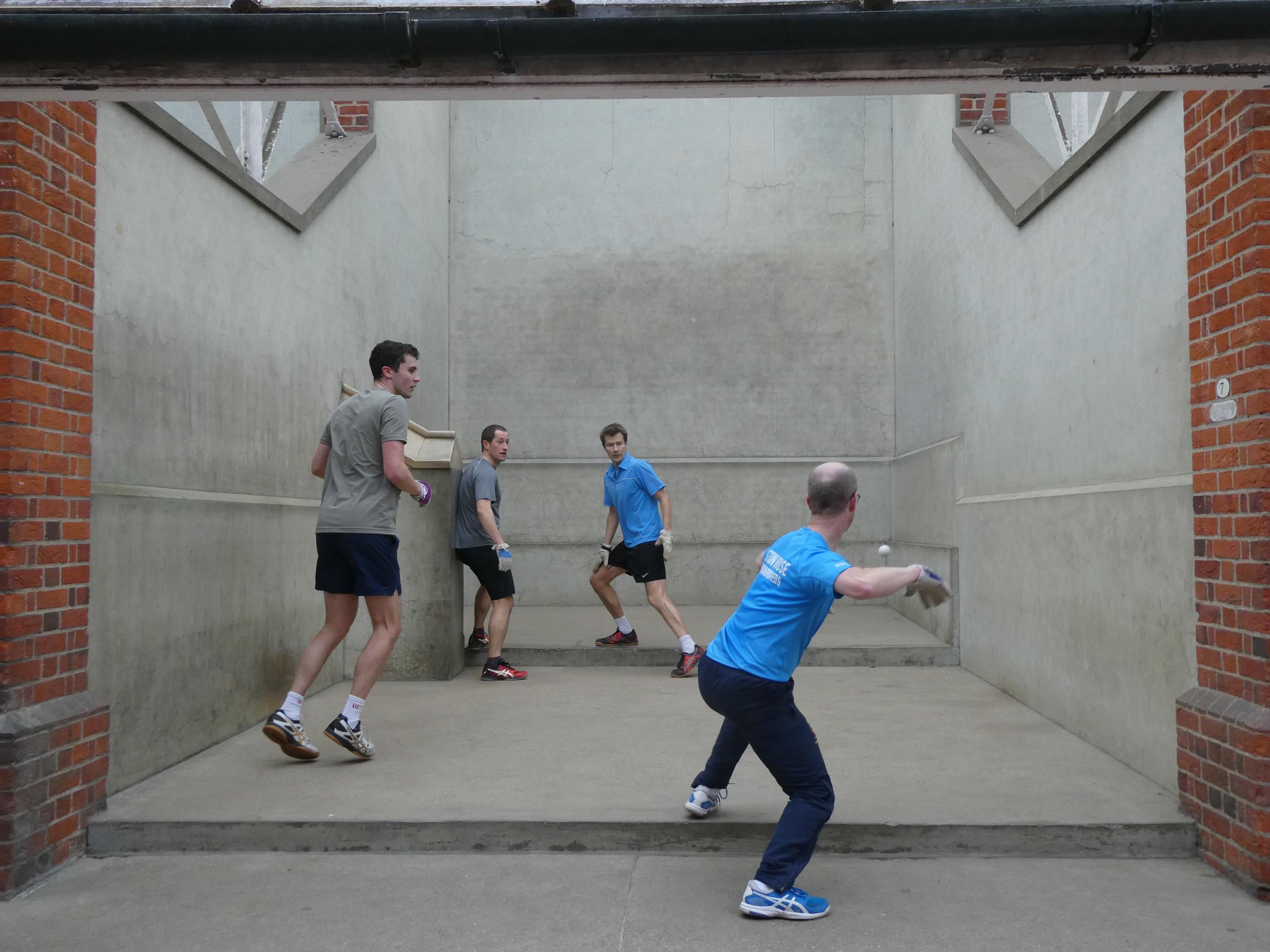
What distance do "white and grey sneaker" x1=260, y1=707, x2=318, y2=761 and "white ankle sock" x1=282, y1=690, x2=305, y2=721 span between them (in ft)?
0.06

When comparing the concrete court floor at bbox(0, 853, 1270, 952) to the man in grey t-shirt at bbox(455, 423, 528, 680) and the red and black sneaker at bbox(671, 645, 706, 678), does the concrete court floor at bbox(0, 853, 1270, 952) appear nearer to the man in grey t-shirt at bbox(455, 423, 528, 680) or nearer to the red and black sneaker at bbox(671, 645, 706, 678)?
the man in grey t-shirt at bbox(455, 423, 528, 680)

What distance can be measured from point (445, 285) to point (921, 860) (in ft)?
27.8

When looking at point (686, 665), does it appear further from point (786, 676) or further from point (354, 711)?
point (786, 676)

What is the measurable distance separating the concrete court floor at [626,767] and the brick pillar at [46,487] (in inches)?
16.0

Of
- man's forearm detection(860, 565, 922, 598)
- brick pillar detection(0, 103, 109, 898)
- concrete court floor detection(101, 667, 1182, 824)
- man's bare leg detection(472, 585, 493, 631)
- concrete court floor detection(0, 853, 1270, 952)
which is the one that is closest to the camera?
man's forearm detection(860, 565, 922, 598)

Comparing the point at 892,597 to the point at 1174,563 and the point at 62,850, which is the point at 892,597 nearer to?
the point at 1174,563

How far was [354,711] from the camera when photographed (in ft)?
15.1

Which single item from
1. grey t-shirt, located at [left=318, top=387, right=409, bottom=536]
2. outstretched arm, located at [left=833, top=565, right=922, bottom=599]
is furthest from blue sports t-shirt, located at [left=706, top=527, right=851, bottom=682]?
grey t-shirt, located at [left=318, top=387, right=409, bottom=536]

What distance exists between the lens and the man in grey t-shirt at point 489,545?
6.93 meters

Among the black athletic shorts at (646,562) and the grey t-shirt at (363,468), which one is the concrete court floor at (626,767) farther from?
the grey t-shirt at (363,468)

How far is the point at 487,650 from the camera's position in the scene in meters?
7.71

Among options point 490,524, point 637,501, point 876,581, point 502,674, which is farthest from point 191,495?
point 876,581

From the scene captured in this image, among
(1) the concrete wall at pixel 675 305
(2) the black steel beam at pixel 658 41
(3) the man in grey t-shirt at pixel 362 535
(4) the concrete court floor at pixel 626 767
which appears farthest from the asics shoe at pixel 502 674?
(2) the black steel beam at pixel 658 41

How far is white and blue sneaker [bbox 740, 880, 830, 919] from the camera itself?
10.1 feet
